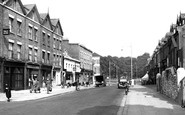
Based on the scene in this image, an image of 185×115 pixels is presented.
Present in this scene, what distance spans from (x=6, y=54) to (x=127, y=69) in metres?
121

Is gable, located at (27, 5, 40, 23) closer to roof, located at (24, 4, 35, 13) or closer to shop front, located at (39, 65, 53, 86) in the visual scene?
roof, located at (24, 4, 35, 13)

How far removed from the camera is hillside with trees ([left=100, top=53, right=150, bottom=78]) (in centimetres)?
12556

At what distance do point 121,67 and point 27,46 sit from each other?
367 feet

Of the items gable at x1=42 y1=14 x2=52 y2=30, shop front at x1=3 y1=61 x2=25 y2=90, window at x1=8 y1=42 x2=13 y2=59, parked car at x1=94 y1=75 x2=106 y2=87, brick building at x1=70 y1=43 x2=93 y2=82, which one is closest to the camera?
shop front at x1=3 y1=61 x2=25 y2=90

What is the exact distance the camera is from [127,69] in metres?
146

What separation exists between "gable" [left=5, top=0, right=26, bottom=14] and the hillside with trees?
7916 cm

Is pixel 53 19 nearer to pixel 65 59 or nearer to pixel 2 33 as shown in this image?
pixel 65 59

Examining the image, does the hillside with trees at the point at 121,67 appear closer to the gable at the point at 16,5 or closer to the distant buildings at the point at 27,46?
the distant buildings at the point at 27,46

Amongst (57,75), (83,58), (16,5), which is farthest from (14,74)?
(83,58)

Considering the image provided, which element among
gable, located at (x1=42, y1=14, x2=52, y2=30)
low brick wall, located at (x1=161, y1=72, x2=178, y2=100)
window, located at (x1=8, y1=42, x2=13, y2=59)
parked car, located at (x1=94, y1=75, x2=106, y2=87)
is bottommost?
parked car, located at (x1=94, y1=75, x2=106, y2=87)

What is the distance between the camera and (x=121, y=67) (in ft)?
471

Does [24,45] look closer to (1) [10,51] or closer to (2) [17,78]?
(1) [10,51]

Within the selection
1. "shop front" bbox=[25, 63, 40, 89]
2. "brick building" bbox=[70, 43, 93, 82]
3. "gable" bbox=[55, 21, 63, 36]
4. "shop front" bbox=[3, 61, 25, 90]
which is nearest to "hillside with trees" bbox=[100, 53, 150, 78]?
"brick building" bbox=[70, 43, 93, 82]

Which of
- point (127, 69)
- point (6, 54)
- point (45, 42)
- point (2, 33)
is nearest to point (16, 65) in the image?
point (6, 54)
